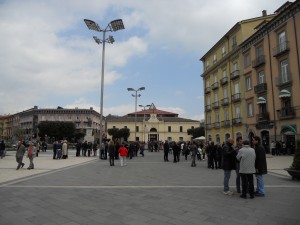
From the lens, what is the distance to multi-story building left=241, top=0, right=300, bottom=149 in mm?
26141

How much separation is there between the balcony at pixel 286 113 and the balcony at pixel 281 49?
5376mm

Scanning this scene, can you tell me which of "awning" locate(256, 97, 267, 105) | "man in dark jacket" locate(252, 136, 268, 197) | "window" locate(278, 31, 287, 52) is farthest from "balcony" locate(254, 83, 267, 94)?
"man in dark jacket" locate(252, 136, 268, 197)

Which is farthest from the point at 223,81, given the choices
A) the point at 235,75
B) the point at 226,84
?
the point at 235,75

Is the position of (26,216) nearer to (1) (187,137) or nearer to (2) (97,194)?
(2) (97,194)

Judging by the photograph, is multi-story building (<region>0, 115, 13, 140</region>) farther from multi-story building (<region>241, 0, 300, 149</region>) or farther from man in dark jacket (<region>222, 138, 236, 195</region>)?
man in dark jacket (<region>222, 138, 236, 195</region>)

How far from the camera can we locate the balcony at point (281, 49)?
2691 centimetres

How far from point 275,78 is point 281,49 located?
2935 mm

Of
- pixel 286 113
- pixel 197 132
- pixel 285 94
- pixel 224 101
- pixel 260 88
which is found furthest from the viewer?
pixel 197 132

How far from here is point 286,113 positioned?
27375 millimetres

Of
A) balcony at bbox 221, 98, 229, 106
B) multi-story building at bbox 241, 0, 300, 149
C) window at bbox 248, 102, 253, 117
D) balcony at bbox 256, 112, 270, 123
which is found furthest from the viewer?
balcony at bbox 221, 98, 229, 106

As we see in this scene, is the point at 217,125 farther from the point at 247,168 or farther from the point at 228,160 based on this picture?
the point at 247,168

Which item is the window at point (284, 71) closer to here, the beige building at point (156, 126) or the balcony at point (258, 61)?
the balcony at point (258, 61)

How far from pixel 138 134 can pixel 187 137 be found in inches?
632

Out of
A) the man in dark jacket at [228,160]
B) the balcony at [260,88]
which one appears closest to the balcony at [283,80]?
the balcony at [260,88]
